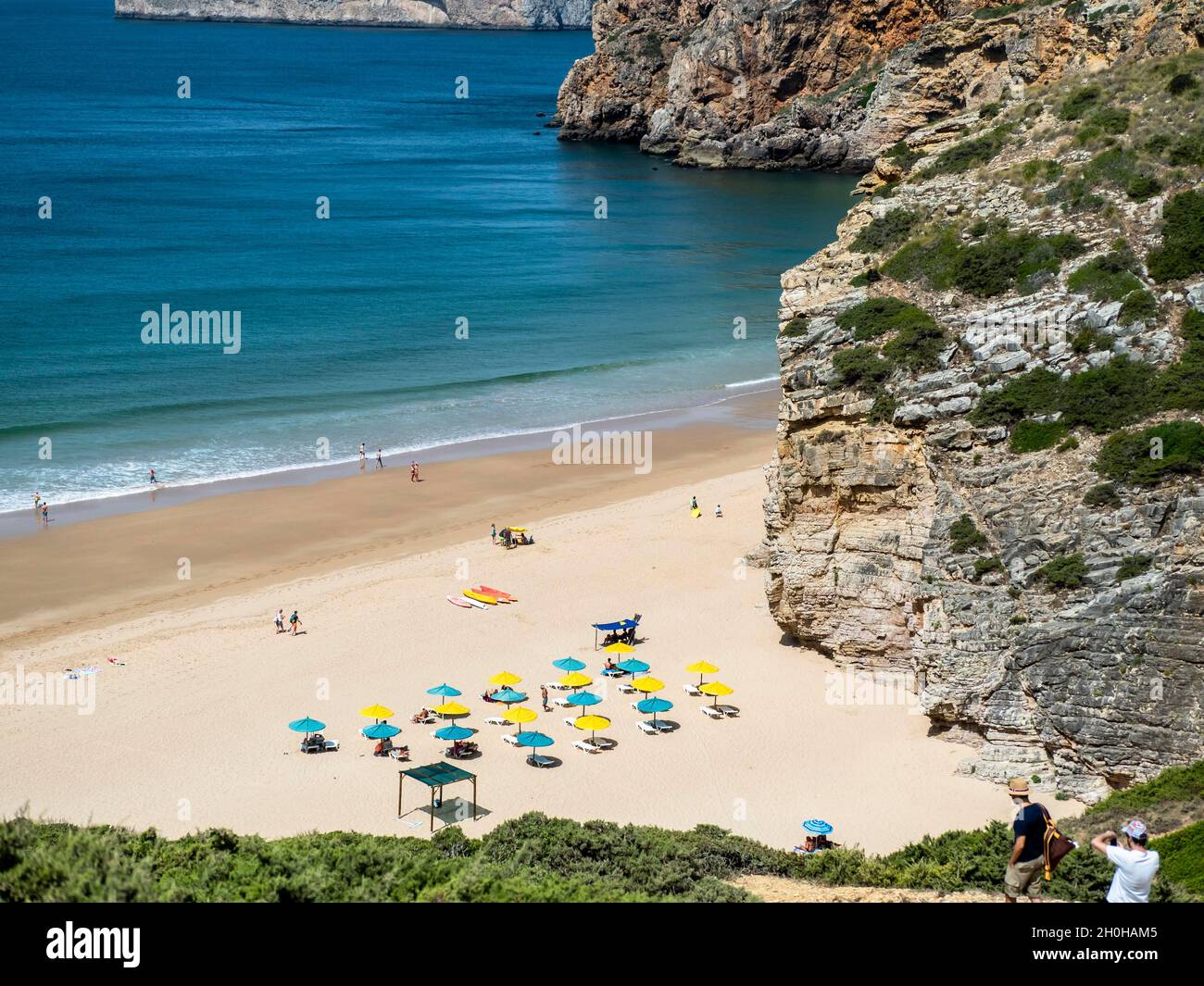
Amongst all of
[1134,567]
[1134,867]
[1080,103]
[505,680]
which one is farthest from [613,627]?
[1134,867]

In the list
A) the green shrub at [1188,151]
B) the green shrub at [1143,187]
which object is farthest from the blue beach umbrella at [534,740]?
the green shrub at [1188,151]

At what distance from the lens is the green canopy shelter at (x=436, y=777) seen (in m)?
23.0

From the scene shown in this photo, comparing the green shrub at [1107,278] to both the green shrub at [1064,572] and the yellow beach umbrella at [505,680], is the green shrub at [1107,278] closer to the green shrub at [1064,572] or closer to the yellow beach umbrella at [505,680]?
the green shrub at [1064,572]

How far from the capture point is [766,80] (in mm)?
120250

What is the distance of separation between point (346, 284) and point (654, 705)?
49873 millimetres

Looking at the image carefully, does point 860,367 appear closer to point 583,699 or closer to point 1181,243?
point 1181,243

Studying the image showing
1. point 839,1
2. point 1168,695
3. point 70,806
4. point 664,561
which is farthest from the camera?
point 839,1

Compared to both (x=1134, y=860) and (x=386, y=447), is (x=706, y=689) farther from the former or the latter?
(x=386, y=447)

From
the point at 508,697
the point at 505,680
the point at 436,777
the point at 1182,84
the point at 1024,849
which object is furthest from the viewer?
the point at 1182,84

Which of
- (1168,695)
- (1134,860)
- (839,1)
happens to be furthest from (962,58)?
(1134,860)

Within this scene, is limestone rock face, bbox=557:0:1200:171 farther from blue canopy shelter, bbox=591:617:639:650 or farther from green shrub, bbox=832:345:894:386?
blue canopy shelter, bbox=591:617:639:650

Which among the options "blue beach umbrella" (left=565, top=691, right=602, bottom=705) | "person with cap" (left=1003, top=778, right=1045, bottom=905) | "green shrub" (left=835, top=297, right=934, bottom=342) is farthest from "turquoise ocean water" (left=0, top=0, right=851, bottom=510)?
"person with cap" (left=1003, top=778, right=1045, bottom=905)
